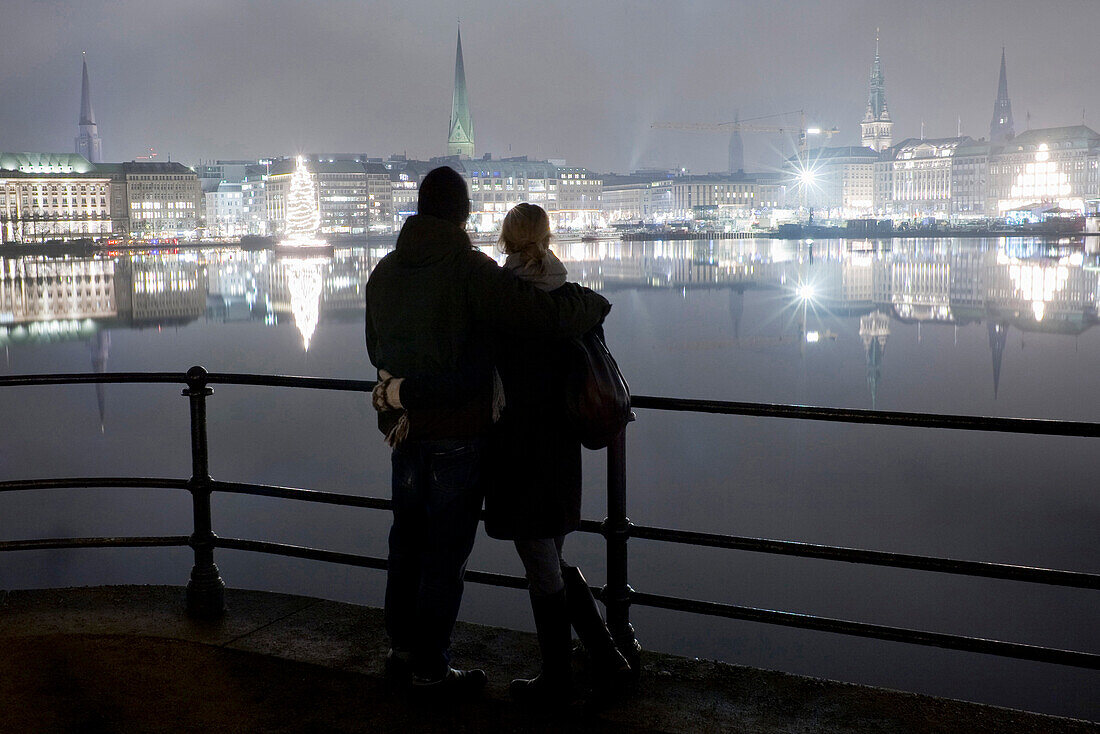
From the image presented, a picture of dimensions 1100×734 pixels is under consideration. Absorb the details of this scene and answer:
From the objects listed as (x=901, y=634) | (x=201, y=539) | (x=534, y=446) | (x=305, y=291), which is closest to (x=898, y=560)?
(x=901, y=634)

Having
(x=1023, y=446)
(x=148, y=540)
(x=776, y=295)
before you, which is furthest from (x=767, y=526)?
(x=776, y=295)

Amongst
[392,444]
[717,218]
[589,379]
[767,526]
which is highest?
[717,218]

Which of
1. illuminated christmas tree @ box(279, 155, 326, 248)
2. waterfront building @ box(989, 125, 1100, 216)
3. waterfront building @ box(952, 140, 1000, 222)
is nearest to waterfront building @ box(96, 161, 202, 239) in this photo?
illuminated christmas tree @ box(279, 155, 326, 248)

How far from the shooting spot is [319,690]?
371 cm

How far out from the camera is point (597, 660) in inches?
139

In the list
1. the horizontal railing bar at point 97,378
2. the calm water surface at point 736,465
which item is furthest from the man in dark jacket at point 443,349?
the calm water surface at point 736,465

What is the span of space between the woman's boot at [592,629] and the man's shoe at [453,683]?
17.7 inches

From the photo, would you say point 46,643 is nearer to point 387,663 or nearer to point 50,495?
point 387,663

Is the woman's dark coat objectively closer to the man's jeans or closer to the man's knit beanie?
the man's jeans

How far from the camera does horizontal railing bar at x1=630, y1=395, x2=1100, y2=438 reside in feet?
10.6

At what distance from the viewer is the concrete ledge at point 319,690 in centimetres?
344

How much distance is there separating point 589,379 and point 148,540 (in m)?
2.49

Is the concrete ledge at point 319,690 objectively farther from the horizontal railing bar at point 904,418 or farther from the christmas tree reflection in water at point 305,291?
the christmas tree reflection in water at point 305,291

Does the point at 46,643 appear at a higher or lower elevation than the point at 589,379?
lower
